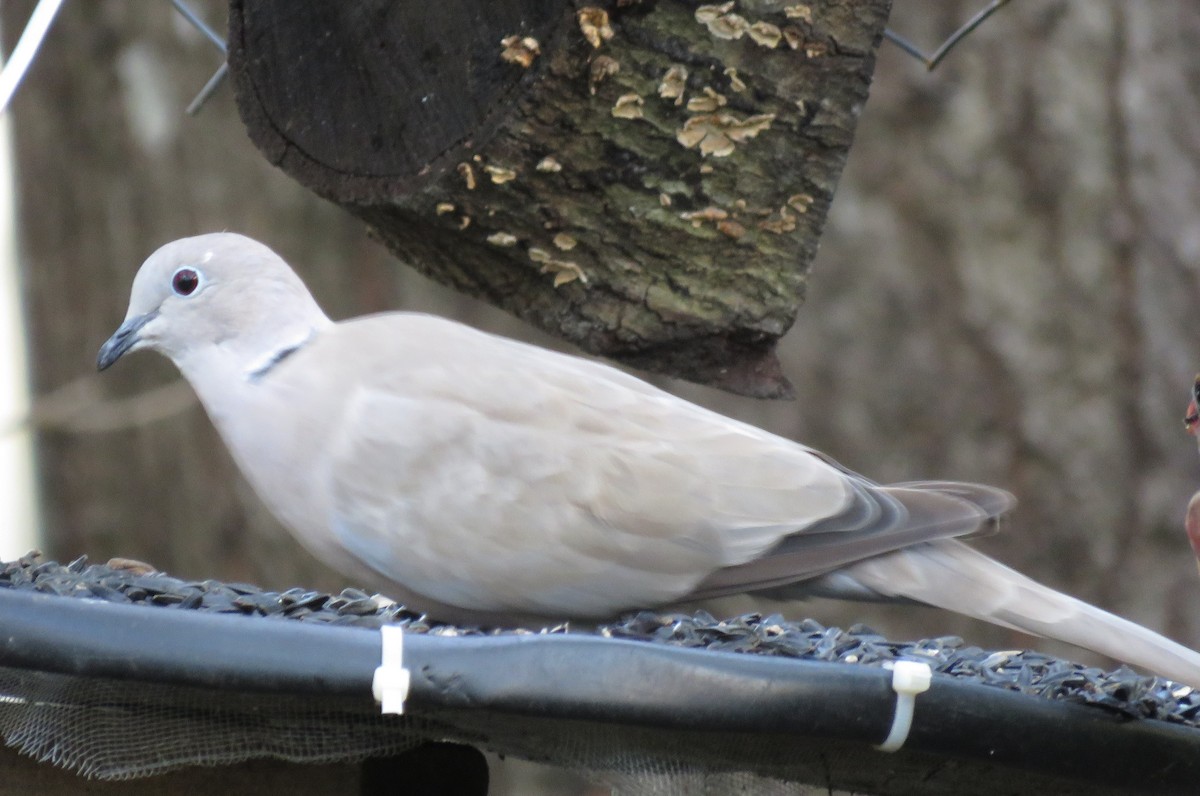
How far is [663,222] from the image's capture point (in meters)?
2.79

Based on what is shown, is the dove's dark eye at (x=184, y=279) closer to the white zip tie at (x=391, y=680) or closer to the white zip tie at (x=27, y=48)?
the white zip tie at (x=27, y=48)

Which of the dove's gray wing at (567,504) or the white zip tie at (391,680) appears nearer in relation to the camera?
the white zip tie at (391,680)

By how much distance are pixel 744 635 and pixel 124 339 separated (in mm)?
1106

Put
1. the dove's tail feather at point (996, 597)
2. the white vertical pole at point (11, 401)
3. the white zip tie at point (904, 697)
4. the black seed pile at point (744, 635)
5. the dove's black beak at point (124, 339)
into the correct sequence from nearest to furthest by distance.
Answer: the white zip tie at point (904, 697) < the black seed pile at point (744, 635) < the dove's tail feather at point (996, 597) < the dove's black beak at point (124, 339) < the white vertical pole at point (11, 401)

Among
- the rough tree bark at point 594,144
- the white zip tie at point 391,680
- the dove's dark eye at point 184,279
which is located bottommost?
the white zip tie at point 391,680

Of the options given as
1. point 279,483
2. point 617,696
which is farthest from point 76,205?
point 617,696

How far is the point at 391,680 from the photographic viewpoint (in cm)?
157

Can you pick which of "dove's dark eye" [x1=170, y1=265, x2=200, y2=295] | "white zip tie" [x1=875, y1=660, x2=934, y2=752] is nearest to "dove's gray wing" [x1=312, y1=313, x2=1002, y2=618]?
"dove's dark eye" [x1=170, y1=265, x2=200, y2=295]

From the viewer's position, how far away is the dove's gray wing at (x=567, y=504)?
7.32ft

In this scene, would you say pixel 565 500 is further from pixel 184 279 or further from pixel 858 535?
→ pixel 184 279

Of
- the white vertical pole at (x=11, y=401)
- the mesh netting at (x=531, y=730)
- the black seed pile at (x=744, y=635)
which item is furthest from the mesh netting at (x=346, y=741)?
the white vertical pole at (x=11, y=401)

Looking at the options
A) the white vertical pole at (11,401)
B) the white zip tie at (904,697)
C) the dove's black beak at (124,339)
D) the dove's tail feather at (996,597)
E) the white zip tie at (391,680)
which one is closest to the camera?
the white zip tie at (391,680)

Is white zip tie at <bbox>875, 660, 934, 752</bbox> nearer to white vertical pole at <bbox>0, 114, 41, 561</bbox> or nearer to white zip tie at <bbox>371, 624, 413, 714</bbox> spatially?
white zip tie at <bbox>371, 624, 413, 714</bbox>

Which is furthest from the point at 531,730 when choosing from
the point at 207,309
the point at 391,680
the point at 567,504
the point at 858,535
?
the point at 207,309
